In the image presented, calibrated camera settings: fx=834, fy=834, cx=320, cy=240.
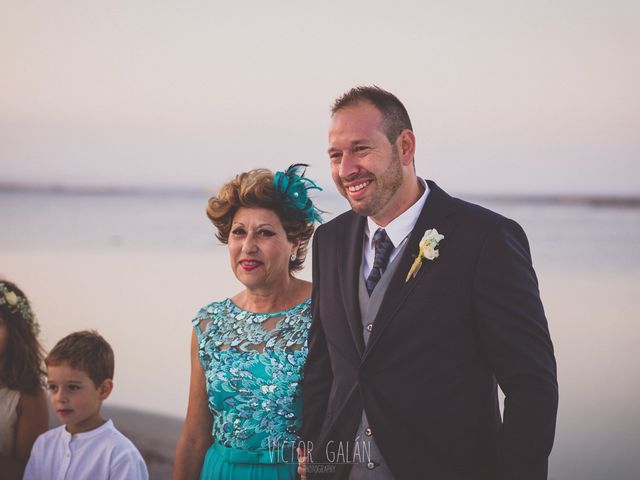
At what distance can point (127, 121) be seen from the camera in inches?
189

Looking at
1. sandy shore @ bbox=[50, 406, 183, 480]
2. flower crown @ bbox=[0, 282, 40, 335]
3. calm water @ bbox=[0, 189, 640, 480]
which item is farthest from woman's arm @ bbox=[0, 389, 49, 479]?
calm water @ bbox=[0, 189, 640, 480]

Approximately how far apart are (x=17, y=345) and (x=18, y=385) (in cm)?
16

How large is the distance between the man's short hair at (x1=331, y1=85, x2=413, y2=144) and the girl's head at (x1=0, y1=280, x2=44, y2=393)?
1.70m

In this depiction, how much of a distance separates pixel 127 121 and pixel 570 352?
276 cm

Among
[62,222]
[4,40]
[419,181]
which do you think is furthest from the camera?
[62,222]

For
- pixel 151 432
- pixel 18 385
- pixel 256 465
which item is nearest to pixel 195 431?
pixel 256 465

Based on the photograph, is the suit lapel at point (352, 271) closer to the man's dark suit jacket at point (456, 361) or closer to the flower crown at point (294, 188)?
the man's dark suit jacket at point (456, 361)

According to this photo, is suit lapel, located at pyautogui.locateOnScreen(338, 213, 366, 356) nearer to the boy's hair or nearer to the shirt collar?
the shirt collar

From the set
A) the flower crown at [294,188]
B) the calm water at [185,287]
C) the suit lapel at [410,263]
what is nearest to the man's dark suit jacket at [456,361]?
the suit lapel at [410,263]

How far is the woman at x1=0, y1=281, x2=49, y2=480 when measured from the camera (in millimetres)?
3100

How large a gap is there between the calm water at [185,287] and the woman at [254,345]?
1.84 meters

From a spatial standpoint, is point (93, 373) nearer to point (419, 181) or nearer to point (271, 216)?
point (271, 216)

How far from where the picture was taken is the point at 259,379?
8.26 ft

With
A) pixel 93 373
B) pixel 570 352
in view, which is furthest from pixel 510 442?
pixel 570 352
